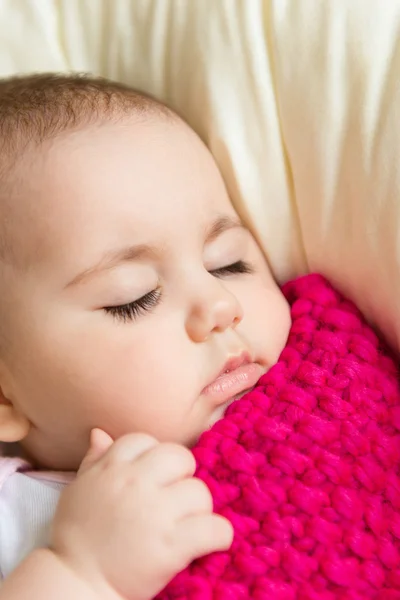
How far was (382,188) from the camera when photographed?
1.03 metres

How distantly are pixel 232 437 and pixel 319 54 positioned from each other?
1.78 feet

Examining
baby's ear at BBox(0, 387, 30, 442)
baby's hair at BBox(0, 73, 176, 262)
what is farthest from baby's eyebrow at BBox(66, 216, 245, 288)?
baby's ear at BBox(0, 387, 30, 442)

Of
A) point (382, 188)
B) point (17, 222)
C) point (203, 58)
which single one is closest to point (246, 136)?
point (203, 58)

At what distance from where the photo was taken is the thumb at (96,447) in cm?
91

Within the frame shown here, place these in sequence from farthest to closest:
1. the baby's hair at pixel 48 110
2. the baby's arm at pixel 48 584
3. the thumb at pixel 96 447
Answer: the baby's hair at pixel 48 110, the thumb at pixel 96 447, the baby's arm at pixel 48 584

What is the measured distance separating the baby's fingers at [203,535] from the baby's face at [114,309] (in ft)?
0.50

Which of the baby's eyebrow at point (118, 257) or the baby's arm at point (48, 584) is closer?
the baby's arm at point (48, 584)

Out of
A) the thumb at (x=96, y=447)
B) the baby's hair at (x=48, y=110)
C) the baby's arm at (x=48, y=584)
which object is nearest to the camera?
the baby's arm at (x=48, y=584)

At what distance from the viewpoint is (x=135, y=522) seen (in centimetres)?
83

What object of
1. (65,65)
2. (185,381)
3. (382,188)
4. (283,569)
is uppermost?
(65,65)

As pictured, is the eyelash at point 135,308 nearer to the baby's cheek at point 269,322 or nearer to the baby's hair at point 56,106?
the baby's cheek at point 269,322

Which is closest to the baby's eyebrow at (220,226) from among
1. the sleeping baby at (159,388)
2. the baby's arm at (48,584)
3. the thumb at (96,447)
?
the sleeping baby at (159,388)

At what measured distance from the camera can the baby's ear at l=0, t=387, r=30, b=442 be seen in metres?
1.05

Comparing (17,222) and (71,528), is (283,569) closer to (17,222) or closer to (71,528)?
(71,528)
